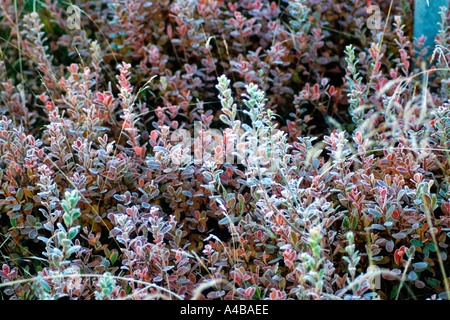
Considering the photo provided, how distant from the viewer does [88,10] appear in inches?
140

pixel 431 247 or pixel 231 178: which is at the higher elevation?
pixel 231 178

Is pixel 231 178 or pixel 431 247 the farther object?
pixel 231 178

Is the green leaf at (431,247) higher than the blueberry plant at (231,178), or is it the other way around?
the blueberry plant at (231,178)

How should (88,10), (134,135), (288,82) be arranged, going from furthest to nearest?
(88,10), (288,82), (134,135)

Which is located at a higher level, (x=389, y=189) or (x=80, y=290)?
(x=389, y=189)

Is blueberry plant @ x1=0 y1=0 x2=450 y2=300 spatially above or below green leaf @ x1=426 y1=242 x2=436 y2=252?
above
